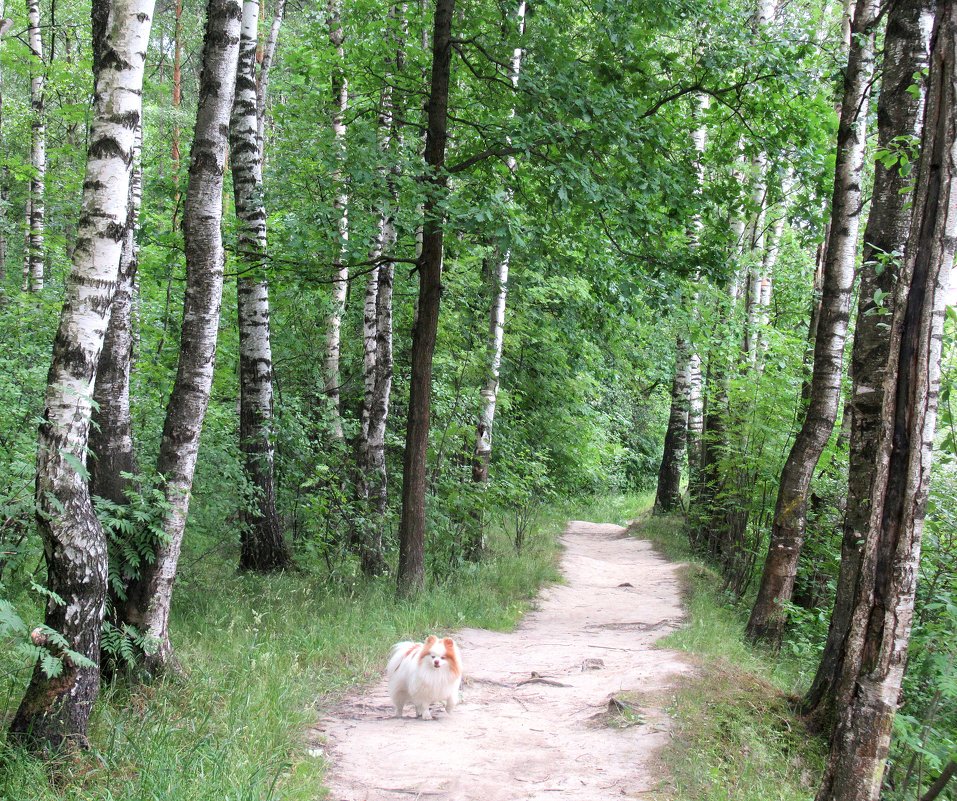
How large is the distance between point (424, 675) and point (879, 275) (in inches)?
181

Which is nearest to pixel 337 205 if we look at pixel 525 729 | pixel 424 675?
pixel 424 675

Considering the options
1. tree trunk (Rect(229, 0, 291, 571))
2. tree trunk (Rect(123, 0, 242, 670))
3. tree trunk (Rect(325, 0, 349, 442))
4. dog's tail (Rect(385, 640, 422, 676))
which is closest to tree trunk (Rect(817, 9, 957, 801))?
dog's tail (Rect(385, 640, 422, 676))

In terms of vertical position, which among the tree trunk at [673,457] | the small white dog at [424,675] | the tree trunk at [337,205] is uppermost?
the tree trunk at [337,205]

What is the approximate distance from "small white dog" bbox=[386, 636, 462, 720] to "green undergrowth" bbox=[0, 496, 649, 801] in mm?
653

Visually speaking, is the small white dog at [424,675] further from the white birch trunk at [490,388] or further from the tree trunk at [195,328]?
the white birch trunk at [490,388]

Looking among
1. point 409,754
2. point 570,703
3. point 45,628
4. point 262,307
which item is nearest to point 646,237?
point 262,307

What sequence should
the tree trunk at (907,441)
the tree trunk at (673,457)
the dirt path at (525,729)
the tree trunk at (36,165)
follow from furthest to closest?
the tree trunk at (673,457) → the tree trunk at (36,165) → the dirt path at (525,729) → the tree trunk at (907,441)

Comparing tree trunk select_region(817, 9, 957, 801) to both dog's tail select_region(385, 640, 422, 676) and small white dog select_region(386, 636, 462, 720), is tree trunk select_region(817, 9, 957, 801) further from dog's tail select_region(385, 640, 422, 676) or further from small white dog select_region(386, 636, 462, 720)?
dog's tail select_region(385, 640, 422, 676)

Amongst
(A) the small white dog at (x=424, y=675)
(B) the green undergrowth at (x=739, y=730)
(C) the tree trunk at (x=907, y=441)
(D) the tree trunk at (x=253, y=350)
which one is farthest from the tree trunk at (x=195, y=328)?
(C) the tree trunk at (x=907, y=441)

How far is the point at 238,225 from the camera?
1026 cm

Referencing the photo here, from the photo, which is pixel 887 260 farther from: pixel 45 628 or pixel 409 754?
pixel 45 628

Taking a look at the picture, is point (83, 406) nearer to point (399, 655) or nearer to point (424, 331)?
point (399, 655)

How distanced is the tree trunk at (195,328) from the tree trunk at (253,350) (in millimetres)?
3337

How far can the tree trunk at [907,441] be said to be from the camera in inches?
152
